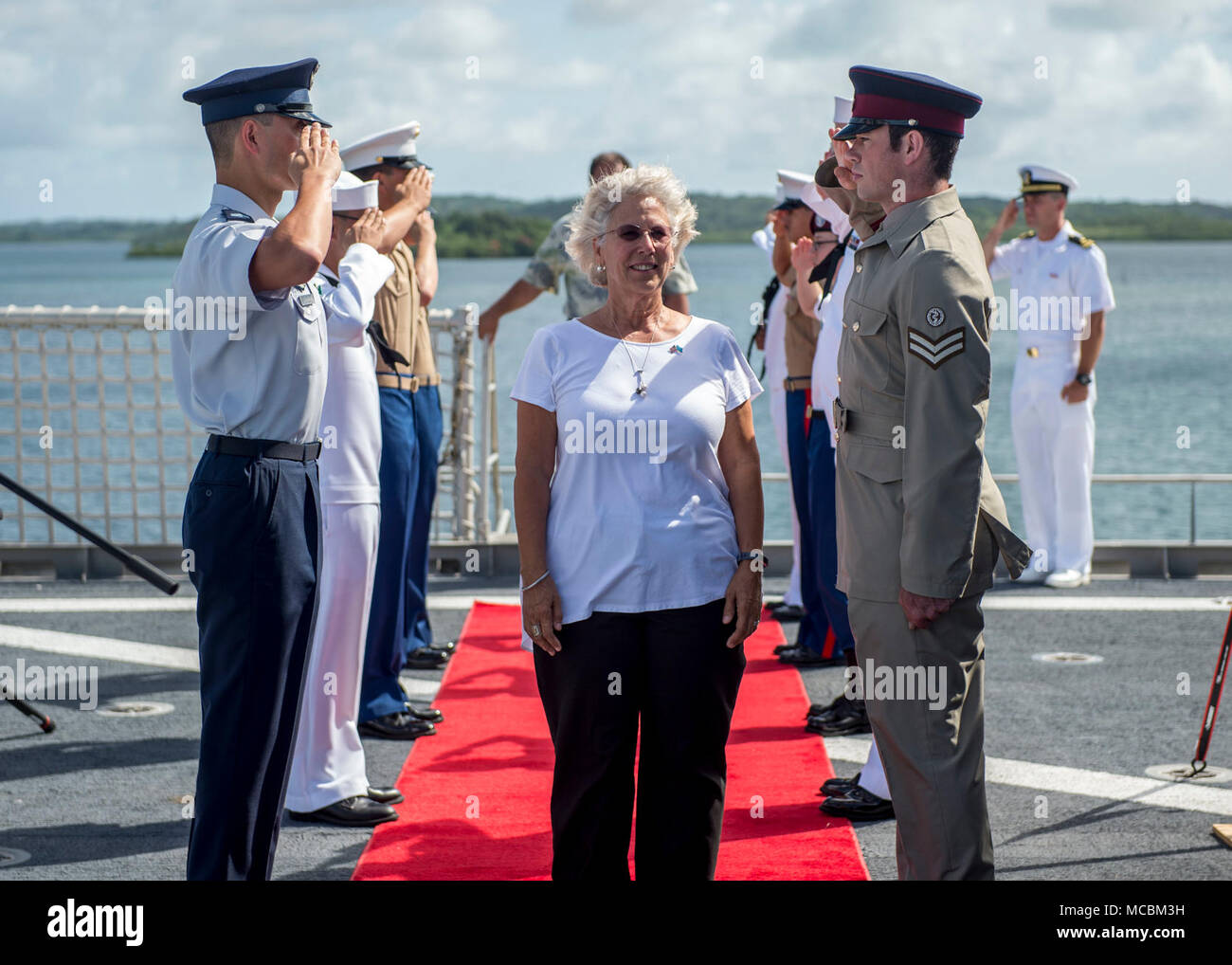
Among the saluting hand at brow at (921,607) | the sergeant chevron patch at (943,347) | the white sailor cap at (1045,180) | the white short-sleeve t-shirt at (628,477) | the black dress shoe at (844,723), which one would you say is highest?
the white sailor cap at (1045,180)

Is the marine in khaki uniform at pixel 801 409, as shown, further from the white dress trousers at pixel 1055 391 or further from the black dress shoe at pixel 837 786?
the white dress trousers at pixel 1055 391

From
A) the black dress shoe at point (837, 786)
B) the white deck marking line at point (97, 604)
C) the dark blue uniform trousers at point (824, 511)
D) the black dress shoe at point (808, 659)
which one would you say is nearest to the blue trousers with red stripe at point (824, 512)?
the dark blue uniform trousers at point (824, 511)

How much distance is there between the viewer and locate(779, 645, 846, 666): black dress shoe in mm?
6496

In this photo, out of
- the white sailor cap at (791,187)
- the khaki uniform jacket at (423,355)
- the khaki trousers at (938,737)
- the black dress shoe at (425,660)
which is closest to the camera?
the khaki trousers at (938,737)

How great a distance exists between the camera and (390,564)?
550 cm

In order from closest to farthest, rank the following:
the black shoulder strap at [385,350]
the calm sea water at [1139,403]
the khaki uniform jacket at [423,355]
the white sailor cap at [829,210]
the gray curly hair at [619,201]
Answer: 1. the gray curly hair at [619,201]
2. the white sailor cap at [829,210]
3. the black shoulder strap at [385,350]
4. the khaki uniform jacket at [423,355]
5. the calm sea water at [1139,403]

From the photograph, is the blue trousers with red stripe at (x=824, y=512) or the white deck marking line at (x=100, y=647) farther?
the white deck marking line at (x=100, y=647)

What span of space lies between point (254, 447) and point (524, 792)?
1986 millimetres

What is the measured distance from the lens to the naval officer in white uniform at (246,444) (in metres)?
3.20

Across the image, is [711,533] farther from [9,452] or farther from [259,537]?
[9,452]

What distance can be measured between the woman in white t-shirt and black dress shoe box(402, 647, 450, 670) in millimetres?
3293

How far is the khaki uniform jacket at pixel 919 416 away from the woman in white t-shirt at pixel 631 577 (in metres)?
0.28

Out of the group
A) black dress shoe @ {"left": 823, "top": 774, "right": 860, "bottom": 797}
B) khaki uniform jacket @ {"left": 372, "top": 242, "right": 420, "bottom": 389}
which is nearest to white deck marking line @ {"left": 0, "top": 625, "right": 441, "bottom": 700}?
khaki uniform jacket @ {"left": 372, "top": 242, "right": 420, "bottom": 389}
